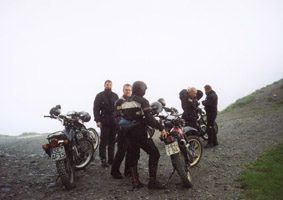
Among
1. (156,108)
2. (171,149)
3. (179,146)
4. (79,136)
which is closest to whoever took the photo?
(171,149)

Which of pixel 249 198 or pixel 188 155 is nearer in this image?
pixel 249 198

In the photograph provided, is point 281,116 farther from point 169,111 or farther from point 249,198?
point 249,198

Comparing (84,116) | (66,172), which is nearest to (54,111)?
(84,116)

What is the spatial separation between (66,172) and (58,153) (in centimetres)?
55

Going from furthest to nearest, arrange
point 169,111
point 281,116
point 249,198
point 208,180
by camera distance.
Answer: point 281,116 < point 169,111 < point 208,180 < point 249,198

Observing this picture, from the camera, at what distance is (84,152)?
21.5 ft

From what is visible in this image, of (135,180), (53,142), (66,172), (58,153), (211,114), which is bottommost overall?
(135,180)

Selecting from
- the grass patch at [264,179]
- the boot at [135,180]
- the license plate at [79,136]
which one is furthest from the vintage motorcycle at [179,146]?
the license plate at [79,136]

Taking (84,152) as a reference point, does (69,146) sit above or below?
above

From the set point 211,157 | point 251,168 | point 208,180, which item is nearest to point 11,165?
point 208,180

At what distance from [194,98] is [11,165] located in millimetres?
→ 7130

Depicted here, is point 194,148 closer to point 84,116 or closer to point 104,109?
point 104,109

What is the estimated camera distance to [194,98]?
837cm

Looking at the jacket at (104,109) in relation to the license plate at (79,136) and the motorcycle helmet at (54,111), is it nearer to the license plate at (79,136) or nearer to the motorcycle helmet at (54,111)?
the license plate at (79,136)
